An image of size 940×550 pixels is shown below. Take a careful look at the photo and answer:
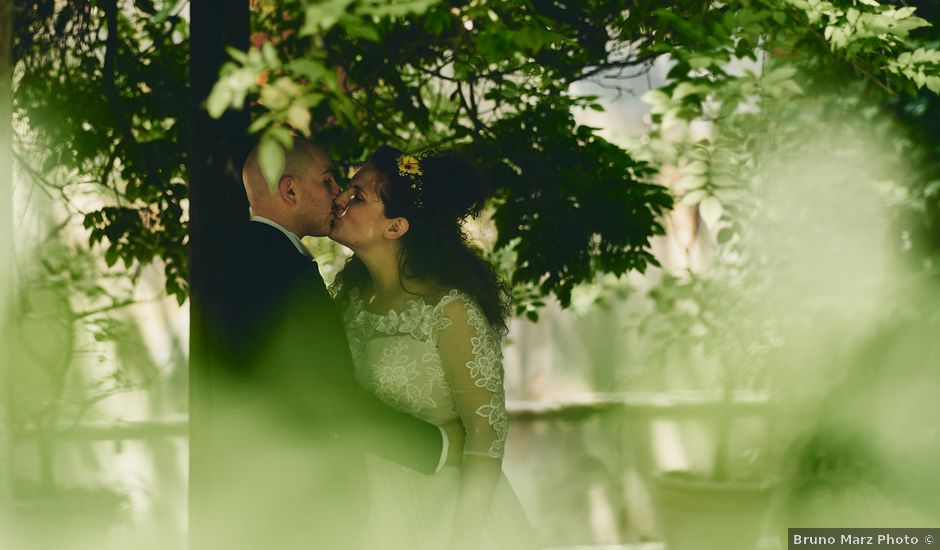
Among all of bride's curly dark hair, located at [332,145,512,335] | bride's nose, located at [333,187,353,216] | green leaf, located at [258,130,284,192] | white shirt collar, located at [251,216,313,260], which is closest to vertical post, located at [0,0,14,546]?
white shirt collar, located at [251,216,313,260]

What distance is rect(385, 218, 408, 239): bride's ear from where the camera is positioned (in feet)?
9.46

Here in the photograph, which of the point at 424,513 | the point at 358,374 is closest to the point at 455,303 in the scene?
the point at 358,374

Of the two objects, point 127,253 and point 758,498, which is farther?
point 758,498

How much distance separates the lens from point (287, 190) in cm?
276

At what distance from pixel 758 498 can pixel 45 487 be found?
194 inches

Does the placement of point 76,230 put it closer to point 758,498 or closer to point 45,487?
point 45,487

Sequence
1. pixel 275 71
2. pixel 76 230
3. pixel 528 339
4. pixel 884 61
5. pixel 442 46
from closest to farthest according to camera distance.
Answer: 1. pixel 275 71
2. pixel 884 61
3. pixel 442 46
4. pixel 76 230
5. pixel 528 339

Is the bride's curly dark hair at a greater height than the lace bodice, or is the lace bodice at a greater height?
the bride's curly dark hair

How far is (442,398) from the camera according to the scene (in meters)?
2.84

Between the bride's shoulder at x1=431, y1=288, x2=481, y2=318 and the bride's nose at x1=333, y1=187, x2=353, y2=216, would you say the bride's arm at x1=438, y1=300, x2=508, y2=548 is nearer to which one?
the bride's shoulder at x1=431, y1=288, x2=481, y2=318

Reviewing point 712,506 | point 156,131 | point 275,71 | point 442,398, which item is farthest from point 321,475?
point 712,506

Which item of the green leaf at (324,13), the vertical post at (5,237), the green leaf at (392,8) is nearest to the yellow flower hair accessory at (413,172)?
the green leaf at (392,8)

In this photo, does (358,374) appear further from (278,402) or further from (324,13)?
(324,13)

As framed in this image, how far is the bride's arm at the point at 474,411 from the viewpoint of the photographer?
273cm
